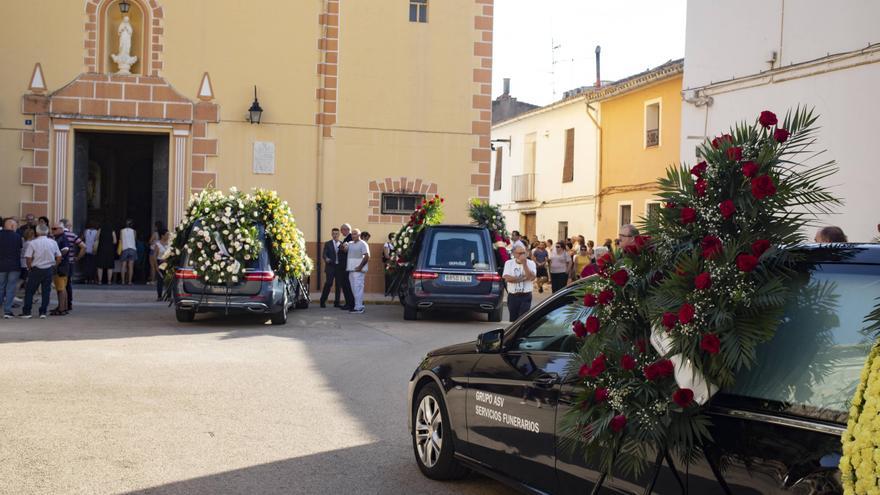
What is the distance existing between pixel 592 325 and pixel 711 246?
0.66 metres

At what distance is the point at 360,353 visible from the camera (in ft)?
46.9

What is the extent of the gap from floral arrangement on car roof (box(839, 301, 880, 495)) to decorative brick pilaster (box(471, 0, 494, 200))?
23.6 m

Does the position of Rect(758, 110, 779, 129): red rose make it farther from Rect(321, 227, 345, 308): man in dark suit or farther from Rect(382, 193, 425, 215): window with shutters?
Rect(382, 193, 425, 215): window with shutters

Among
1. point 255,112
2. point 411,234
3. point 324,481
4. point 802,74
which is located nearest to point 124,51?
point 255,112

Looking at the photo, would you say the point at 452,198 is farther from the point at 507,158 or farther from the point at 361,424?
the point at 507,158

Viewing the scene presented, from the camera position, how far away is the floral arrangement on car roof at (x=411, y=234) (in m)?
21.5

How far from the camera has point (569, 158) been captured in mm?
40844

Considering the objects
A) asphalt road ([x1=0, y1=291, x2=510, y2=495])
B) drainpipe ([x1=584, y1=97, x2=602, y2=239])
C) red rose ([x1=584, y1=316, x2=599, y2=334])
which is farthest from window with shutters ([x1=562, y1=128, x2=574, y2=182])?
red rose ([x1=584, y1=316, x2=599, y2=334])

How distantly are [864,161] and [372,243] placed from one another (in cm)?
1165

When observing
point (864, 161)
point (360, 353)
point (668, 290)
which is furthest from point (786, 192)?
point (864, 161)

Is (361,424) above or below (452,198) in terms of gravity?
below

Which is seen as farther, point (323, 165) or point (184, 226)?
point (323, 165)

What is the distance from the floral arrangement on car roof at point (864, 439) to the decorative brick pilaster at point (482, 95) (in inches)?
930

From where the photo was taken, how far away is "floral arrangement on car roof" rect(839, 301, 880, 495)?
120 inches
